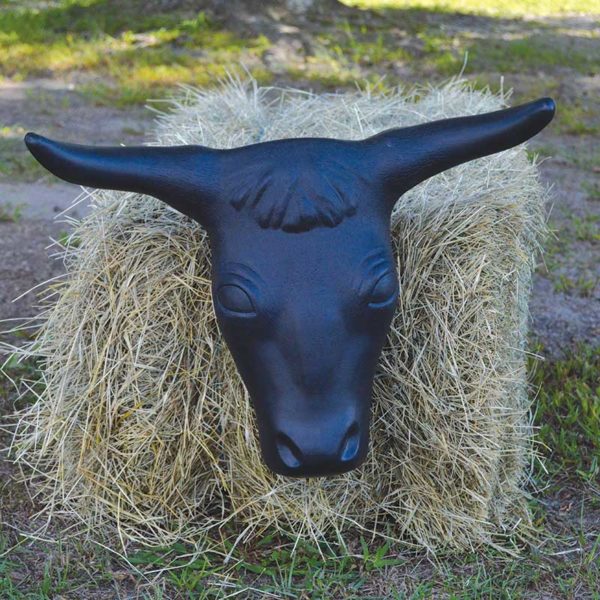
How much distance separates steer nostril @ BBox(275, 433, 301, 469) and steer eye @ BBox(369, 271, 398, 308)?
0.43m

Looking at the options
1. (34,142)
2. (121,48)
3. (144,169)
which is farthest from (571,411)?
(121,48)

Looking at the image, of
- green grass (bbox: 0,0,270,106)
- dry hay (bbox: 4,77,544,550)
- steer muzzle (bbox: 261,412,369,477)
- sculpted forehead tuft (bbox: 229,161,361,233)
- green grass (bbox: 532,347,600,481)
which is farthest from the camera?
green grass (bbox: 0,0,270,106)

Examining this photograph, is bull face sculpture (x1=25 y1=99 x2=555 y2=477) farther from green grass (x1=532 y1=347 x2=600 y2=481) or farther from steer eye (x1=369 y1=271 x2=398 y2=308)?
green grass (x1=532 y1=347 x2=600 y2=481)

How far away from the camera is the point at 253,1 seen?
9.74m

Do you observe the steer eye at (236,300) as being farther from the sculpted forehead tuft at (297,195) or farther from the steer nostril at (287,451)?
the steer nostril at (287,451)

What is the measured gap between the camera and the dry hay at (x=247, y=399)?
273 cm

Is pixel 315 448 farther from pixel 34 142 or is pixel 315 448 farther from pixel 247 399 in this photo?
pixel 34 142

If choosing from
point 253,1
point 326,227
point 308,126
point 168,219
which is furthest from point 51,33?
point 326,227

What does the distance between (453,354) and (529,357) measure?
4.67 ft

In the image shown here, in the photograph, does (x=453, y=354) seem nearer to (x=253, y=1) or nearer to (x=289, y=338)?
(x=289, y=338)

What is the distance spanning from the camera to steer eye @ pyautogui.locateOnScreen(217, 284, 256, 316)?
2.29 metres

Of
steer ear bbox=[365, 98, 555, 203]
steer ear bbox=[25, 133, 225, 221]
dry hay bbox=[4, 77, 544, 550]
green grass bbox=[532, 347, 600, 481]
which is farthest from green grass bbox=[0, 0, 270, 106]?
steer ear bbox=[365, 98, 555, 203]

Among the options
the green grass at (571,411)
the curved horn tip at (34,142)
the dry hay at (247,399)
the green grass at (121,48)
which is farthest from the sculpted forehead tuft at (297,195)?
the green grass at (121,48)

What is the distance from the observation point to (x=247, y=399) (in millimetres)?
2682
